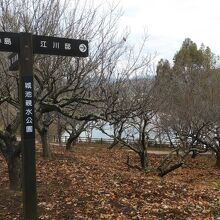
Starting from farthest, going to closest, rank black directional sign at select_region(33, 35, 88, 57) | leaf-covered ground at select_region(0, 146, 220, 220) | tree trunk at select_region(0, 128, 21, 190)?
tree trunk at select_region(0, 128, 21, 190), leaf-covered ground at select_region(0, 146, 220, 220), black directional sign at select_region(33, 35, 88, 57)

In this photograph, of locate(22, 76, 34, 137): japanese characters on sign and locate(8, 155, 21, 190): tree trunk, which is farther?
locate(8, 155, 21, 190): tree trunk

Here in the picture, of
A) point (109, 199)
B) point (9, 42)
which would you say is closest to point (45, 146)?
point (109, 199)

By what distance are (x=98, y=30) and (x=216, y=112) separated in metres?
14.7

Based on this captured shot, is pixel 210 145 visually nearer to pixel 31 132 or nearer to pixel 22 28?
pixel 22 28

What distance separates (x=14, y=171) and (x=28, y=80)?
3.17 metres

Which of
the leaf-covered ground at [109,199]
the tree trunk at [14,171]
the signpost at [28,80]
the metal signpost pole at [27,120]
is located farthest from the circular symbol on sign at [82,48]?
the tree trunk at [14,171]

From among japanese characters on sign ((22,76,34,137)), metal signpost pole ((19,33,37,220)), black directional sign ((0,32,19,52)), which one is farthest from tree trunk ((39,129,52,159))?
black directional sign ((0,32,19,52))

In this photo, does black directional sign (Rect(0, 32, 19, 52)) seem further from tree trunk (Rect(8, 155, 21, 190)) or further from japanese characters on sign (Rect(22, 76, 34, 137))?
tree trunk (Rect(8, 155, 21, 190))

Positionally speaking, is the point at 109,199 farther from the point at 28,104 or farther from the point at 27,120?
the point at 28,104

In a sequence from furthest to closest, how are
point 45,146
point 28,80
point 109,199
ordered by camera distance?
point 45,146 < point 109,199 < point 28,80

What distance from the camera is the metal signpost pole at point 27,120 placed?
599cm

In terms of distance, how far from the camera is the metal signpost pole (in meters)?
5.99

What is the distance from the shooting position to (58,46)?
625 centimetres

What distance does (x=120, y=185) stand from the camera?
9.56 metres
